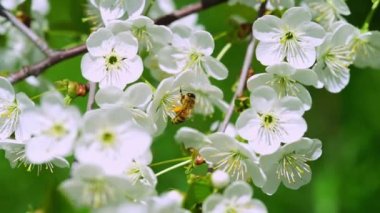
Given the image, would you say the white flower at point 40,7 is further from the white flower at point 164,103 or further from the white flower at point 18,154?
the white flower at point 164,103

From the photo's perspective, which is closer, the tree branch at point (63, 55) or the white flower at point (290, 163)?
the white flower at point (290, 163)

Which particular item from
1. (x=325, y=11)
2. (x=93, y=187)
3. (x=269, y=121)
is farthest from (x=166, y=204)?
(x=325, y=11)

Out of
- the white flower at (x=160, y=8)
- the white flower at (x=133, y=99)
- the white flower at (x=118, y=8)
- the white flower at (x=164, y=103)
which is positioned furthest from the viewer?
the white flower at (x=160, y=8)

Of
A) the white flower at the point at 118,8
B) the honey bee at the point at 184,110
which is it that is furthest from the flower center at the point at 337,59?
the white flower at the point at 118,8

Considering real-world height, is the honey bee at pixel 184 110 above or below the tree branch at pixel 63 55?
below

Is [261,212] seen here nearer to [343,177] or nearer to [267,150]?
[267,150]

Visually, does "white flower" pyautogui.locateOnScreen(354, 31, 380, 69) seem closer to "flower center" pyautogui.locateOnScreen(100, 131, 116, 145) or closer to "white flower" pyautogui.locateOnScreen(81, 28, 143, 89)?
"white flower" pyautogui.locateOnScreen(81, 28, 143, 89)

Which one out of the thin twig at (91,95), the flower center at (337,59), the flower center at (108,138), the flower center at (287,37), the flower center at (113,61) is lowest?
the flower center at (337,59)

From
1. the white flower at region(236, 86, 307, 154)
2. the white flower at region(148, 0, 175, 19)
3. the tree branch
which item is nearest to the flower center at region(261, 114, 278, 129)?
the white flower at region(236, 86, 307, 154)
